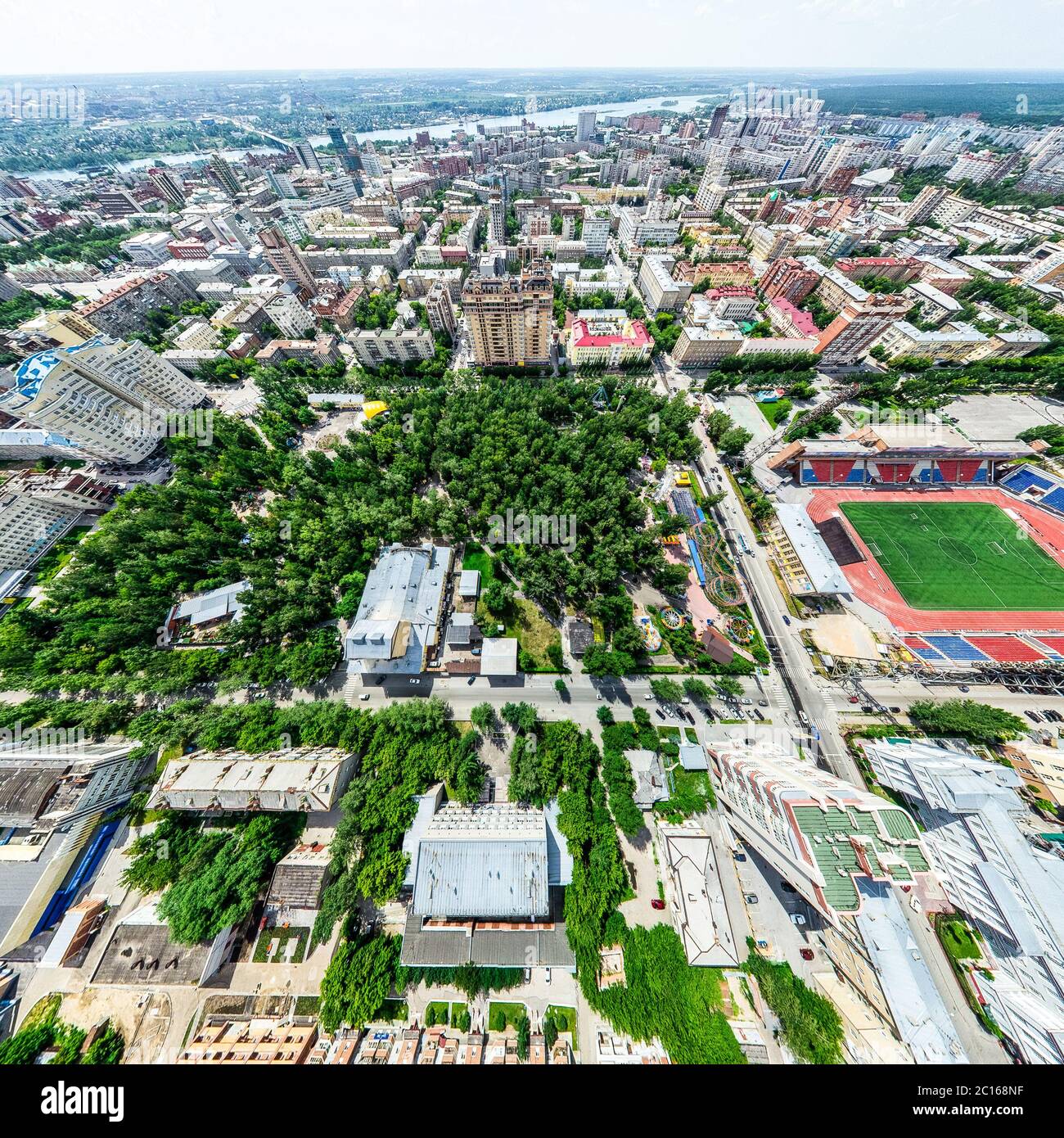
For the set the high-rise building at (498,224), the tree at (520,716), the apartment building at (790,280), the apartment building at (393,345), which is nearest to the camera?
the tree at (520,716)

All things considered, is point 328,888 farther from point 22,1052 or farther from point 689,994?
point 689,994

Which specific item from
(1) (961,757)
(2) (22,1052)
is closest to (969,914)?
(1) (961,757)

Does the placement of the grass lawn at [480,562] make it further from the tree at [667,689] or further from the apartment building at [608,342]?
the apartment building at [608,342]

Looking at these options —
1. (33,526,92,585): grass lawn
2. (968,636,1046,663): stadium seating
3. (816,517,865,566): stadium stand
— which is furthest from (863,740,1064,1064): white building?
(33,526,92,585): grass lawn

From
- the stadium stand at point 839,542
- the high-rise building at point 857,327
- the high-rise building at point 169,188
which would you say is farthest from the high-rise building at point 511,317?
the high-rise building at point 169,188

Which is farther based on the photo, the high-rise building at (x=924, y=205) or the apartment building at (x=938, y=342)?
the high-rise building at (x=924, y=205)

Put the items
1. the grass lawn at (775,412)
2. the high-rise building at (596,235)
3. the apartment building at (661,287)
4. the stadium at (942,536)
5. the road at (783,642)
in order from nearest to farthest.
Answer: the road at (783,642), the stadium at (942,536), the grass lawn at (775,412), the apartment building at (661,287), the high-rise building at (596,235)

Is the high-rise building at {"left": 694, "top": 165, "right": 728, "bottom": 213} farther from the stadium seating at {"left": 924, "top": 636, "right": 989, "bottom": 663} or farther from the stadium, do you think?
the stadium seating at {"left": 924, "top": 636, "right": 989, "bottom": 663}
